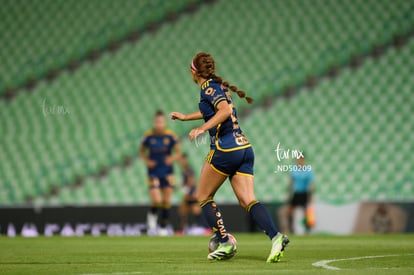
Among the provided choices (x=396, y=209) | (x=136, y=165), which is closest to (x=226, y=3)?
(x=136, y=165)

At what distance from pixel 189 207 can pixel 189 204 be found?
5.2 inches

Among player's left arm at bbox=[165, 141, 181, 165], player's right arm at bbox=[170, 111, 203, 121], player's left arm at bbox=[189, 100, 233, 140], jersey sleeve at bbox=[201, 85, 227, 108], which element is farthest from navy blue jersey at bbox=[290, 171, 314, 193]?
player's left arm at bbox=[189, 100, 233, 140]

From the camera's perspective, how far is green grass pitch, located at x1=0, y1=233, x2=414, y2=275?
19.0 ft

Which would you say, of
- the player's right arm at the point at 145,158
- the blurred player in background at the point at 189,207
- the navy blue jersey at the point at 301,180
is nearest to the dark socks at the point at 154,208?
the player's right arm at the point at 145,158

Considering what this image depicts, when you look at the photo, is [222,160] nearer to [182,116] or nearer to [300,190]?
[182,116]

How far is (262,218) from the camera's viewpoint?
6.42 metres

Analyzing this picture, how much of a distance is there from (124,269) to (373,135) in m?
10.9

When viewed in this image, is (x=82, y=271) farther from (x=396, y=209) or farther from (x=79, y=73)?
(x=79, y=73)

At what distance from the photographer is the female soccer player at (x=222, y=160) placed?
6465 mm

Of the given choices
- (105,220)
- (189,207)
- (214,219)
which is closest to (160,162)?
(105,220)

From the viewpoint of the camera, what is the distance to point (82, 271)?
5.75m

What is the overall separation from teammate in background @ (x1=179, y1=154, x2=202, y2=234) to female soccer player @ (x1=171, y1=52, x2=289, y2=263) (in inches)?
290

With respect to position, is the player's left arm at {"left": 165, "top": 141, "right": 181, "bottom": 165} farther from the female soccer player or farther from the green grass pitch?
the female soccer player

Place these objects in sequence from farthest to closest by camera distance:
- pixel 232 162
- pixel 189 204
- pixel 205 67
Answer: pixel 189 204
pixel 205 67
pixel 232 162
